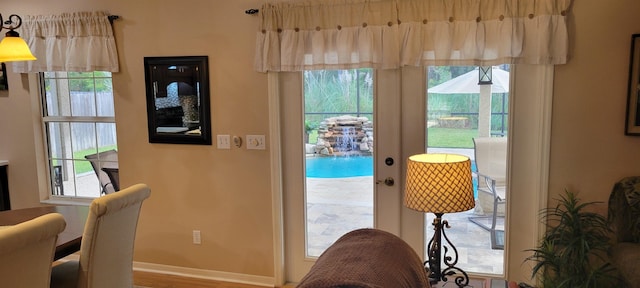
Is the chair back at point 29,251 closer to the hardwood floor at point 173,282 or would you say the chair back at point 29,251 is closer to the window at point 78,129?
the hardwood floor at point 173,282

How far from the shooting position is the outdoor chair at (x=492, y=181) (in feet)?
10.1

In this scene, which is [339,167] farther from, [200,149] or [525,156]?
[525,156]

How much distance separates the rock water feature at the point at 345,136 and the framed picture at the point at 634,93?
1.55 meters

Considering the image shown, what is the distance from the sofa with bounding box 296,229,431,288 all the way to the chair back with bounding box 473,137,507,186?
1.52 metres

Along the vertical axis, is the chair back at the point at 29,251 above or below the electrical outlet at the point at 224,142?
below

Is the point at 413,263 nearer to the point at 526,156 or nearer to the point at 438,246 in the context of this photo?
the point at 438,246

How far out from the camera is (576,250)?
267 cm

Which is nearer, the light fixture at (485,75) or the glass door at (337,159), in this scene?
the light fixture at (485,75)

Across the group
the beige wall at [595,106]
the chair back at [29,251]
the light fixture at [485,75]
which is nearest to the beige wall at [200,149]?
the beige wall at [595,106]

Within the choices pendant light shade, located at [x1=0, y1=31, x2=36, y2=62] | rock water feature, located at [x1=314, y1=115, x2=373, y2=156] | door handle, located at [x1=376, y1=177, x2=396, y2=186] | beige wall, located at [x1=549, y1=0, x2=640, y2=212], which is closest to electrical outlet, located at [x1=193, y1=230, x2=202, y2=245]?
rock water feature, located at [x1=314, y1=115, x2=373, y2=156]

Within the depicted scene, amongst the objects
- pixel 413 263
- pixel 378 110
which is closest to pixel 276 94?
pixel 378 110

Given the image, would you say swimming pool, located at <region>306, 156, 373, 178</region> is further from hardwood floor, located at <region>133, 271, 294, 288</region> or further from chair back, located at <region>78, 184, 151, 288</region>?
chair back, located at <region>78, 184, 151, 288</region>

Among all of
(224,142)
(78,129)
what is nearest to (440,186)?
(224,142)

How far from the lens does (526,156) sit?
9.88 ft
